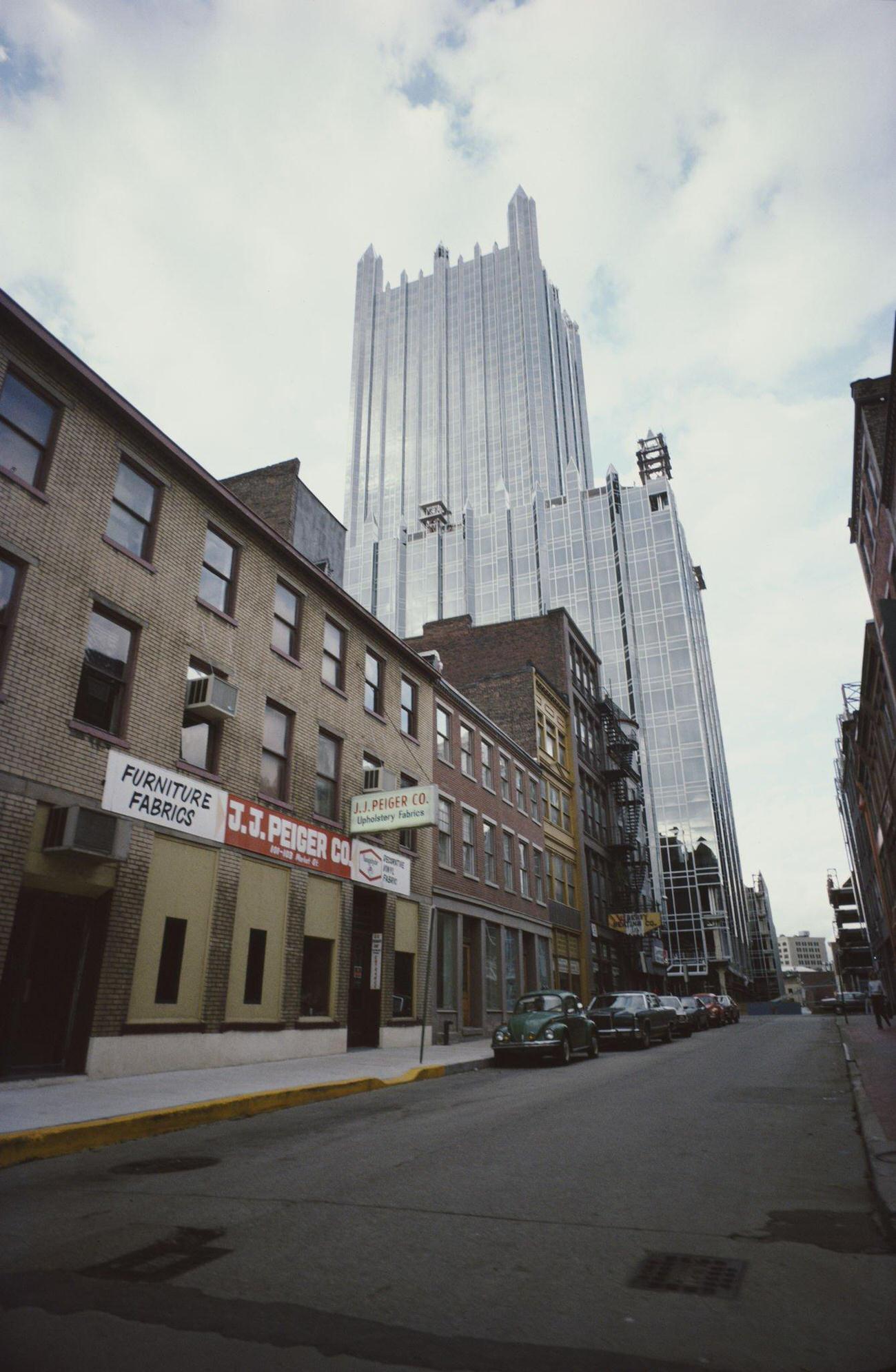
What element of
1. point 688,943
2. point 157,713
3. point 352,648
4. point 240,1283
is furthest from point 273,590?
point 688,943

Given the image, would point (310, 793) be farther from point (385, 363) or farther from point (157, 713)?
point (385, 363)

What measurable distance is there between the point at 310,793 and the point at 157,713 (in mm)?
5090

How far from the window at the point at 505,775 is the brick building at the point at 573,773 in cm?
340

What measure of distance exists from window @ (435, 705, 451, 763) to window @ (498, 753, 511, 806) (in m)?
4.57

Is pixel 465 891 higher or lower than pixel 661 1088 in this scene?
higher

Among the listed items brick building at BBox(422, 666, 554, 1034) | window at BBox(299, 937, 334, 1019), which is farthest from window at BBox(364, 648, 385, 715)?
window at BBox(299, 937, 334, 1019)

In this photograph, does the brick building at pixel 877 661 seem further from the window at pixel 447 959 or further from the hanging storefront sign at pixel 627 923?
the window at pixel 447 959

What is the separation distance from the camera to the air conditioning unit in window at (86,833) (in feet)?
40.1

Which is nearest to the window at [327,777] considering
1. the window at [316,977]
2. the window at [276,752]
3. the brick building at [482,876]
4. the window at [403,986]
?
the window at [276,752]

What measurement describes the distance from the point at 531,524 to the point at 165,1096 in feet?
292

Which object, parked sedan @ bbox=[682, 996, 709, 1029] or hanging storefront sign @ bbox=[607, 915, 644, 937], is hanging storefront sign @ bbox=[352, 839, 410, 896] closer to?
parked sedan @ bbox=[682, 996, 709, 1029]

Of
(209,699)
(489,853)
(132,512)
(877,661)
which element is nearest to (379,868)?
(209,699)

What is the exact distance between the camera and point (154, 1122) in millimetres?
9109

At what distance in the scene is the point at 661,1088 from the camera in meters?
12.1
